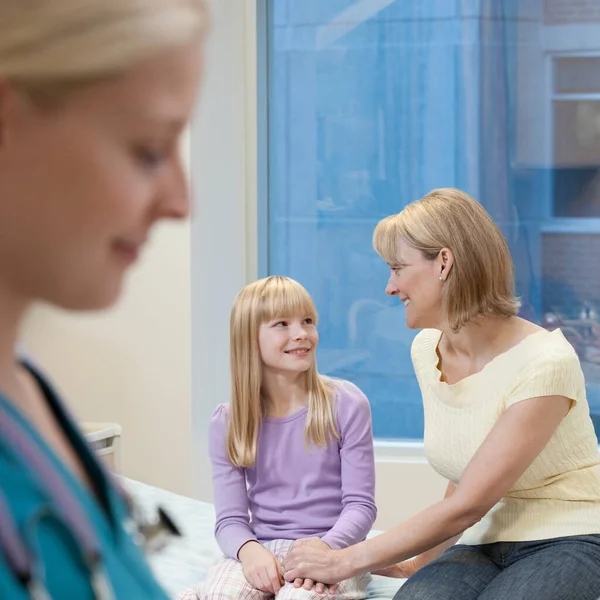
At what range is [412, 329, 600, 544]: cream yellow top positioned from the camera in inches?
67.3

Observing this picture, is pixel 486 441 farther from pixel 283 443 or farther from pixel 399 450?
pixel 399 450

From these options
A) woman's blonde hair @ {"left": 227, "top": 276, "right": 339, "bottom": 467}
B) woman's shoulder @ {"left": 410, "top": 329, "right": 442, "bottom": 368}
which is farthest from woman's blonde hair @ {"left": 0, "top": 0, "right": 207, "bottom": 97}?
woman's blonde hair @ {"left": 227, "top": 276, "right": 339, "bottom": 467}

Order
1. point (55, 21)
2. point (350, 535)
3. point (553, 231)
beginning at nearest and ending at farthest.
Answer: point (55, 21), point (350, 535), point (553, 231)

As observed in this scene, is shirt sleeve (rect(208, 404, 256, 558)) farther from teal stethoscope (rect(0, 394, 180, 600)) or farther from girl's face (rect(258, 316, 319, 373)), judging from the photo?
teal stethoscope (rect(0, 394, 180, 600))

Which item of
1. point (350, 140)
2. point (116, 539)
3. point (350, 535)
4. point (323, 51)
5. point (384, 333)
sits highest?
point (323, 51)

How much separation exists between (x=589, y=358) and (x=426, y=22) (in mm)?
1265

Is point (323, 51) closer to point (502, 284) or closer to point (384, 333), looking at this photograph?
point (384, 333)

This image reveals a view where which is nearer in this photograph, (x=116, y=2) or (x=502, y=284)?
(x=116, y=2)

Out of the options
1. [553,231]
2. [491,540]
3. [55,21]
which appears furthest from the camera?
[553,231]

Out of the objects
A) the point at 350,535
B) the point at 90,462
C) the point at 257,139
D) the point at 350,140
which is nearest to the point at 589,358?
the point at 350,140

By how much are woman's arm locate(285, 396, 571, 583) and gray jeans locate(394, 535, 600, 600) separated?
65 mm

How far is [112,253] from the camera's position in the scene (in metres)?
0.34

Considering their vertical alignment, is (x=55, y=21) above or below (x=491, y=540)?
above

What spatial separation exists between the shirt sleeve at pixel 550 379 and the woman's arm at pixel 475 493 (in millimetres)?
13
